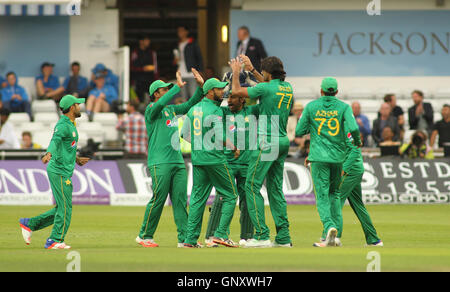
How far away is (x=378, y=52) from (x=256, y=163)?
16533 millimetres

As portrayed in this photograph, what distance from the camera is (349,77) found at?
88.0 feet

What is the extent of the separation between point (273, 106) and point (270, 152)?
1.88 feet

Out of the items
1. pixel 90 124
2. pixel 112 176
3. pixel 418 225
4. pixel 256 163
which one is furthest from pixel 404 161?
pixel 256 163

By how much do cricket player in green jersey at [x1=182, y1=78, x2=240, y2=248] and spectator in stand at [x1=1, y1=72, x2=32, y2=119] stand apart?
14165 mm

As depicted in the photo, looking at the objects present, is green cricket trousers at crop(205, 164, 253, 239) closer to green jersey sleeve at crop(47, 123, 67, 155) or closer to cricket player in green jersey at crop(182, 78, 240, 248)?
cricket player in green jersey at crop(182, 78, 240, 248)

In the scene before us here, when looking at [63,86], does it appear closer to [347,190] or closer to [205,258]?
[347,190]

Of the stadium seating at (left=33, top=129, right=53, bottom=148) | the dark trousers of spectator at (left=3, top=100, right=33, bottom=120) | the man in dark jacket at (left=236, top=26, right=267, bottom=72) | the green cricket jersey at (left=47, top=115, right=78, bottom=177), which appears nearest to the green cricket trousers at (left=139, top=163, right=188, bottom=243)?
the green cricket jersey at (left=47, top=115, right=78, bottom=177)

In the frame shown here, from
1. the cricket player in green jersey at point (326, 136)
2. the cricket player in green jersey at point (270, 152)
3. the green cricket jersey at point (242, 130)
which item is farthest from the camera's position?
the green cricket jersey at point (242, 130)

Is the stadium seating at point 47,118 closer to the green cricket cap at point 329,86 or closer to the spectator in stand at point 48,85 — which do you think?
the spectator in stand at point 48,85

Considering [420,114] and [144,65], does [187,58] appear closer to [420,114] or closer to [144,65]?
[144,65]

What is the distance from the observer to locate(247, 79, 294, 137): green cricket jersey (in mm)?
11109

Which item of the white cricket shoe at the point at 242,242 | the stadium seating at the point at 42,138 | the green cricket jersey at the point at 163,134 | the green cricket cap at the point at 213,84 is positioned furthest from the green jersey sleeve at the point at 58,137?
the stadium seating at the point at 42,138

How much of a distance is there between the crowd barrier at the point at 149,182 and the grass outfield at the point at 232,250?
0.69 metres

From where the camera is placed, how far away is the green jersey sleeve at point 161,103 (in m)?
11.3
